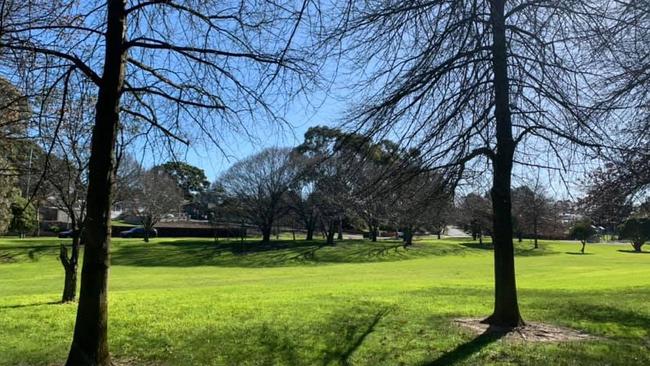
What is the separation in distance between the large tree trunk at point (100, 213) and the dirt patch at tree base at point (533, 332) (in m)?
5.38

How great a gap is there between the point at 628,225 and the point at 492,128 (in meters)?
64.7

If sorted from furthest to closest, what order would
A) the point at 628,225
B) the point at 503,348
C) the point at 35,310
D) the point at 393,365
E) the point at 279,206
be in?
the point at 628,225 → the point at 279,206 → the point at 35,310 → the point at 503,348 → the point at 393,365

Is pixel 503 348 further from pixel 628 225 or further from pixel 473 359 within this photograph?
pixel 628 225

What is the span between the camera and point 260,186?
56.7 meters

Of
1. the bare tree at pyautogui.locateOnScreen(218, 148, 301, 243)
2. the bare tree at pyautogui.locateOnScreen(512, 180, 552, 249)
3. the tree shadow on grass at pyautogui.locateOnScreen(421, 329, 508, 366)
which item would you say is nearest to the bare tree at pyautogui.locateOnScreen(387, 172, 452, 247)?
the bare tree at pyautogui.locateOnScreen(512, 180, 552, 249)

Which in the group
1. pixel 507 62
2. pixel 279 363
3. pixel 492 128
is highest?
pixel 507 62

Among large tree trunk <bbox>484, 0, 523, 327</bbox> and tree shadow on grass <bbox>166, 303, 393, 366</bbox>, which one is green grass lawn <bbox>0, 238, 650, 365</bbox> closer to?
tree shadow on grass <bbox>166, 303, 393, 366</bbox>

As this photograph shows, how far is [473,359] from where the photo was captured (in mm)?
6902

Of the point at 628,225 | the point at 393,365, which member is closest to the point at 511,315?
the point at 393,365

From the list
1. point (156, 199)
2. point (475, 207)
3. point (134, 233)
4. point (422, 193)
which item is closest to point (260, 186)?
point (156, 199)

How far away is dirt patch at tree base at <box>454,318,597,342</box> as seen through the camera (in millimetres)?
8172

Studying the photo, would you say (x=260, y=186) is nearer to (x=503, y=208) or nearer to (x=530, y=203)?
(x=530, y=203)

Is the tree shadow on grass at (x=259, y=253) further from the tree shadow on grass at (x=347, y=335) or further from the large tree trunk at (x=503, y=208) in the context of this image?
the large tree trunk at (x=503, y=208)

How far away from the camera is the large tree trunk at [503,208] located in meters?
8.88
